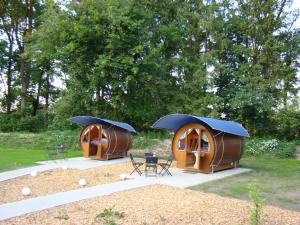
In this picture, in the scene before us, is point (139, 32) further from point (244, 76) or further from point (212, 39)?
point (244, 76)

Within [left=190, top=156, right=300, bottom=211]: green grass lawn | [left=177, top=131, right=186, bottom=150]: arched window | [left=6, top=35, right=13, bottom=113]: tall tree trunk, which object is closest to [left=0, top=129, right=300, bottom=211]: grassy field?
[left=190, top=156, right=300, bottom=211]: green grass lawn

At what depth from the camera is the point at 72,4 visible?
2562cm

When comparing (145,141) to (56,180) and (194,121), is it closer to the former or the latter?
(194,121)

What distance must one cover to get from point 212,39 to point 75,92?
1044 cm

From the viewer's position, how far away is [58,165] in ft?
51.3

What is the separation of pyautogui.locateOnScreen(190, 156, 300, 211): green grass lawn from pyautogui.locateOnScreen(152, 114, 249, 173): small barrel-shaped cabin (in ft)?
3.58

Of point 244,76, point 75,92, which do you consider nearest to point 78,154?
point 75,92

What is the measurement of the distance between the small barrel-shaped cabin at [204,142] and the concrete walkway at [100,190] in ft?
1.60

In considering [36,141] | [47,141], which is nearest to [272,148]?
[47,141]

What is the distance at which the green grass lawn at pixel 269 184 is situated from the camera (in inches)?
386

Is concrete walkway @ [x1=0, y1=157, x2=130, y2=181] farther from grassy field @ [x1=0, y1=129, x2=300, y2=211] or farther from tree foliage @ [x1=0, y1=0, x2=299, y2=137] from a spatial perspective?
tree foliage @ [x1=0, y1=0, x2=299, y2=137]

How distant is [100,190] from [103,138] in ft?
Answer: 27.0

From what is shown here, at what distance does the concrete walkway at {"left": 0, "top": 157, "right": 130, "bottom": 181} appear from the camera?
43.0 feet

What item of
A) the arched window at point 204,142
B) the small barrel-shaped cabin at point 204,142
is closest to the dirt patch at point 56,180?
the small barrel-shaped cabin at point 204,142
